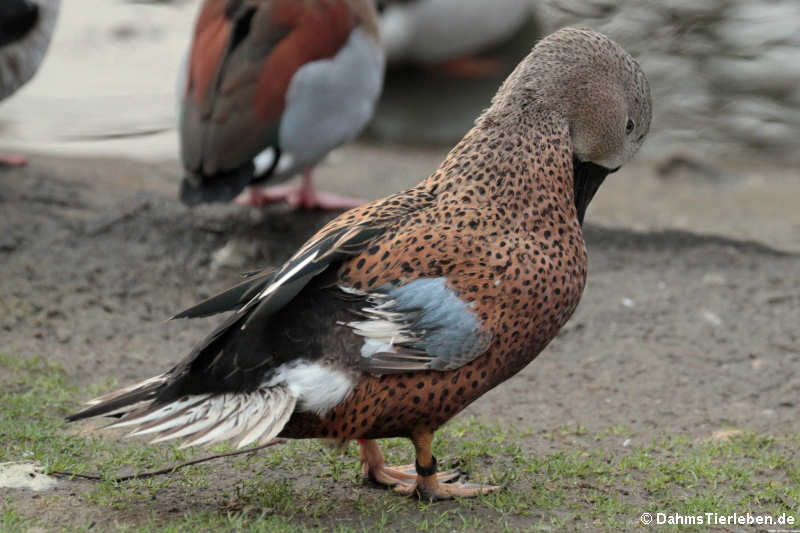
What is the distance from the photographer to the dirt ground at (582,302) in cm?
498

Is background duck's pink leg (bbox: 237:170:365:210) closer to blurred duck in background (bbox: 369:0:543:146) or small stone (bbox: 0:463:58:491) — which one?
blurred duck in background (bbox: 369:0:543:146)

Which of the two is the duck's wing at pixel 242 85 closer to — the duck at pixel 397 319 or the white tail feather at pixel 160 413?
the duck at pixel 397 319

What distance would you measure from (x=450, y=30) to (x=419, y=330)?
26.3ft

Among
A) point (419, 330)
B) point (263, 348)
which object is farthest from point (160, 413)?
point (419, 330)

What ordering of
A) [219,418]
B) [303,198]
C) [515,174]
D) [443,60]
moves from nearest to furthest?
[219,418] < [515,174] < [303,198] < [443,60]

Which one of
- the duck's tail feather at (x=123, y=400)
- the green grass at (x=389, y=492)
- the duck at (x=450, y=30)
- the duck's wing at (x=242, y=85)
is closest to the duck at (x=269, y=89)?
the duck's wing at (x=242, y=85)

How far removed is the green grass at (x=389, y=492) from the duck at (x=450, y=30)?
663 cm

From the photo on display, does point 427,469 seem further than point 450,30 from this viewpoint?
No

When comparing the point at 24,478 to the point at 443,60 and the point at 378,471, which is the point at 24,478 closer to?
the point at 378,471

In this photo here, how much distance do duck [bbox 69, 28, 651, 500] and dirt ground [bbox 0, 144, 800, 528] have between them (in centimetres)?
104

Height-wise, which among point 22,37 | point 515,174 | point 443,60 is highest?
point 515,174

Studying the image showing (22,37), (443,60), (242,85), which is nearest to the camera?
(242,85)

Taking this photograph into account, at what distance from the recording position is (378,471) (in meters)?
3.79

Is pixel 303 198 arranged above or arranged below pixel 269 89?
below
